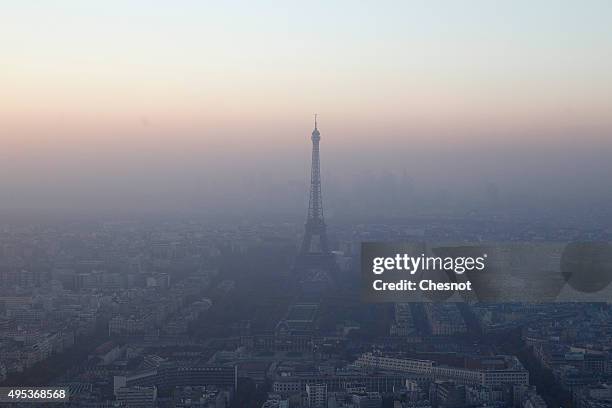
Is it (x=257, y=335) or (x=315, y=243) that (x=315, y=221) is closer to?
(x=315, y=243)

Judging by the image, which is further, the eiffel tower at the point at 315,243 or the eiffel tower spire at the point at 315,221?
the eiffel tower spire at the point at 315,221

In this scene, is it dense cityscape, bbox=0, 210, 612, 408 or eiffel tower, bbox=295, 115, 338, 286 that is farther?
eiffel tower, bbox=295, 115, 338, 286

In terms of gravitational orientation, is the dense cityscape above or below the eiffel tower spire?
below

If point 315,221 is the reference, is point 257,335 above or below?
below

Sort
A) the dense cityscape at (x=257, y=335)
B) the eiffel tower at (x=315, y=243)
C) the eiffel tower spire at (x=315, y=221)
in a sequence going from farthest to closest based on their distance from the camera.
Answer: the eiffel tower spire at (x=315, y=221), the eiffel tower at (x=315, y=243), the dense cityscape at (x=257, y=335)

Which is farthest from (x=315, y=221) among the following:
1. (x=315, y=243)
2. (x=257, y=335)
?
(x=257, y=335)

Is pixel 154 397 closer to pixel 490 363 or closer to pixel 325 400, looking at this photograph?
pixel 325 400

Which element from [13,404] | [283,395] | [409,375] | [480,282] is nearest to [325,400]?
[283,395]

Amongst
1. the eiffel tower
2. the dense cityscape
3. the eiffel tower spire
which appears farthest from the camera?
the eiffel tower spire
